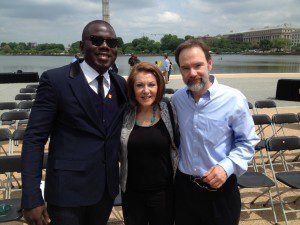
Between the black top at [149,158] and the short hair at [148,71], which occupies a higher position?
the short hair at [148,71]

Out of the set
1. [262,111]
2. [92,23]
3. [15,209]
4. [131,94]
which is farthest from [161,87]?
[262,111]

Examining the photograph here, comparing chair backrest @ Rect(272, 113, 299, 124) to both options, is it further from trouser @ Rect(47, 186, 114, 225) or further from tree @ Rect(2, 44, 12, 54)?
tree @ Rect(2, 44, 12, 54)

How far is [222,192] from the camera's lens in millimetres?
2139

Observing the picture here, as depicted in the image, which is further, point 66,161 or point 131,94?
point 131,94

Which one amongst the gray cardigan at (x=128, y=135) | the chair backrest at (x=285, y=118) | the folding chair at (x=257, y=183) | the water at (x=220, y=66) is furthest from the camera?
the water at (x=220, y=66)

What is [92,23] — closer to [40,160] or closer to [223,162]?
[40,160]

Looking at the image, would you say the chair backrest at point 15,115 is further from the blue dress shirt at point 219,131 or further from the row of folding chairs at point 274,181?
the blue dress shirt at point 219,131

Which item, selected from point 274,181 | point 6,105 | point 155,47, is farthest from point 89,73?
point 155,47

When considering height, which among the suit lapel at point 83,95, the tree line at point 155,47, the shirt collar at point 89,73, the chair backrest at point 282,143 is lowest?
the chair backrest at point 282,143

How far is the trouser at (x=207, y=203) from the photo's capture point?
7.02 feet

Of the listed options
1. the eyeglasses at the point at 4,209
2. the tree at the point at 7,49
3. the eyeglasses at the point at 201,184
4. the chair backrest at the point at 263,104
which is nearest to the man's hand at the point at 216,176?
the eyeglasses at the point at 201,184

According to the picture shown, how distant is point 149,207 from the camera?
230cm

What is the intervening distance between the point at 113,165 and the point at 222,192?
78cm

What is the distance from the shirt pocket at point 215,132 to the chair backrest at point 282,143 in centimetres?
239
